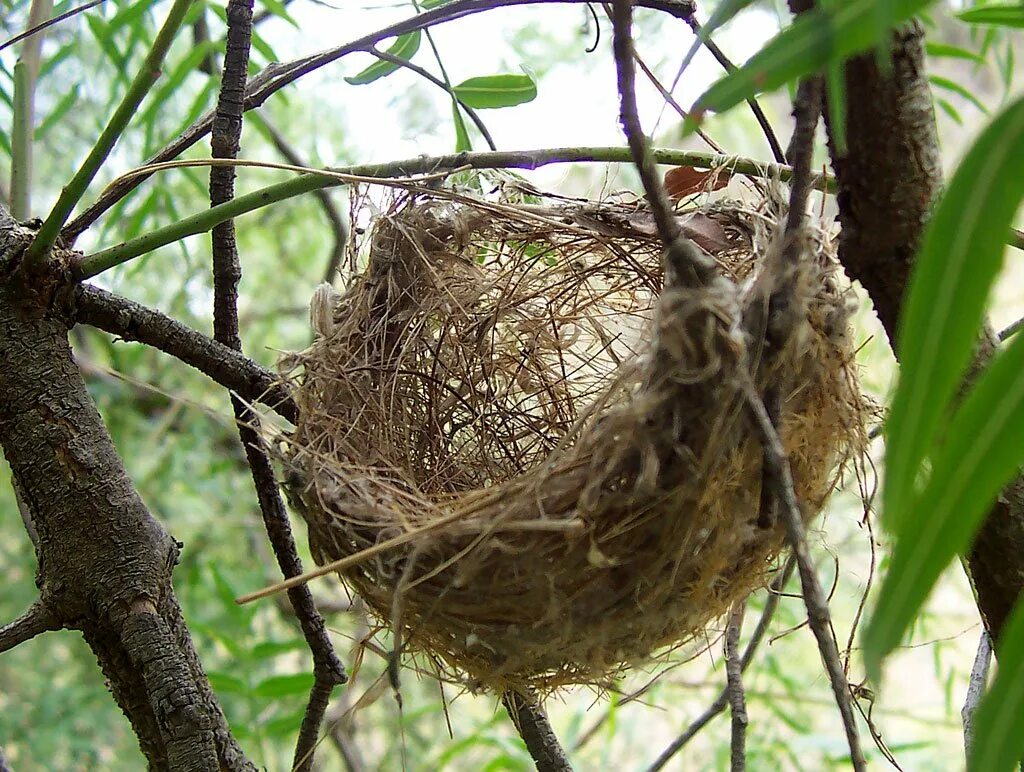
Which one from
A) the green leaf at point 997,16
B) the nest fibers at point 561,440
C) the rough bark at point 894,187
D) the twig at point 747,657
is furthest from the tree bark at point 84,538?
the green leaf at point 997,16

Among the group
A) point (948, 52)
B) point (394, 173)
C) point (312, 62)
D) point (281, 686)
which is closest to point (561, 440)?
point (394, 173)

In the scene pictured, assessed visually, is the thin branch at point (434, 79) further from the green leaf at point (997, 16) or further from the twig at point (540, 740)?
the twig at point (540, 740)

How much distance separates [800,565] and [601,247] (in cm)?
48

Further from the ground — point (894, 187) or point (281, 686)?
point (281, 686)

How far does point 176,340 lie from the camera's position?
0.69 metres

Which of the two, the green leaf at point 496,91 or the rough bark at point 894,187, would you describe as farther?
the green leaf at point 496,91

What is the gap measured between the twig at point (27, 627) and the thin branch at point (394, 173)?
0.75ft

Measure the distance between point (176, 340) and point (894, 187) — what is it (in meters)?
0.49

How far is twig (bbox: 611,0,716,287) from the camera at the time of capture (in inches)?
13.4

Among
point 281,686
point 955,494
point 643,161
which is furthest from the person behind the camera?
point 281,686

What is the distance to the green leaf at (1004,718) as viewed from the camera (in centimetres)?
25

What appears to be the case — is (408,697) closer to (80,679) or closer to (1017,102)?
(80,679)

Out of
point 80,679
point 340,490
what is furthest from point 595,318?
point 80,679

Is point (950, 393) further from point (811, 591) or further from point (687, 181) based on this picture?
point (687, 181)
